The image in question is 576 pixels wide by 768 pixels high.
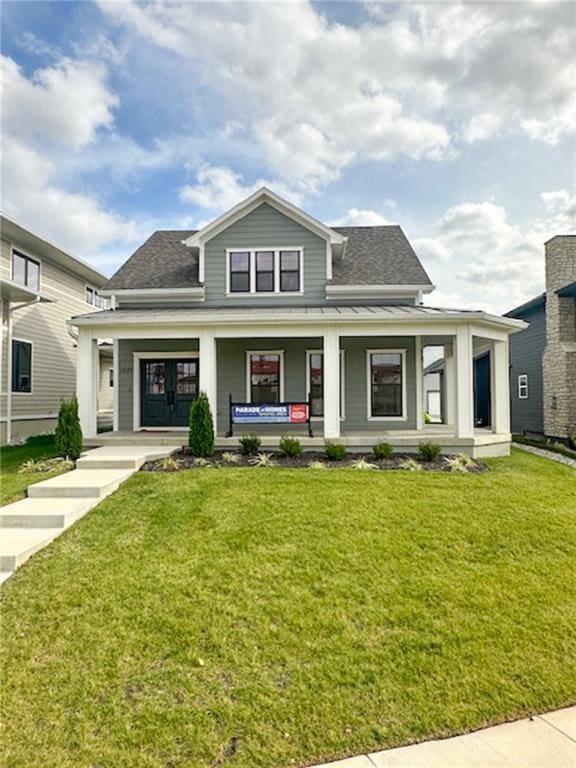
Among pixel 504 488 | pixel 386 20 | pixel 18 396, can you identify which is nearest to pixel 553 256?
pixel 386 20

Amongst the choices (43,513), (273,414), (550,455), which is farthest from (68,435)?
(550,455)

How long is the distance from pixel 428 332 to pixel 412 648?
8.02 m

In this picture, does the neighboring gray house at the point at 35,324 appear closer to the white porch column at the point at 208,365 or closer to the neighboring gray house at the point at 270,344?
the neighboring gray house at the point at 270,344

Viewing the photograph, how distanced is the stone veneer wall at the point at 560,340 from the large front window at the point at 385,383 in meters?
6.70

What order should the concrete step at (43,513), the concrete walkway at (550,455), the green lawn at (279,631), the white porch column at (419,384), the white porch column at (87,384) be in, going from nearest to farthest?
the green lawn at (279,631)
the concrete step at (43,513)
the white porch column at (87,384)
the concrete walkway at (550,455)
the white porch column at (419,384)

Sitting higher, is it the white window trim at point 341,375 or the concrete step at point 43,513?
the white window trim at point 341,375

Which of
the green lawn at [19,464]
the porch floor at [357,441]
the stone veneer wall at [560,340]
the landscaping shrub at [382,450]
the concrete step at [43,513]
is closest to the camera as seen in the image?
the concrete step at [43,513]

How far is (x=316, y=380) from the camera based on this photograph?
12.7 metres

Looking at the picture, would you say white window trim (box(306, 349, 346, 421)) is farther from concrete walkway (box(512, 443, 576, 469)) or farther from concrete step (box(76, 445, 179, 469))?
concrete walkway (box(512, 443, 576, 469))

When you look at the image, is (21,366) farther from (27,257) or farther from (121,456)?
(121,456)

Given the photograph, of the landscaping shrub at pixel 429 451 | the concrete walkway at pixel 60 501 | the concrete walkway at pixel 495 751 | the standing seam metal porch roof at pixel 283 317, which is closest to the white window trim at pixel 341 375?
the standing seam metal porch roof at pixel 283 317

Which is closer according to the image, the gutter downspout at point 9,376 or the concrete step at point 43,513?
the concrete step at point 43,513

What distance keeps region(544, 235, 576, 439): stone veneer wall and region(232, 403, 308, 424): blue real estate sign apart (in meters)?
10.2

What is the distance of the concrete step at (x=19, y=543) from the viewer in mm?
4816
